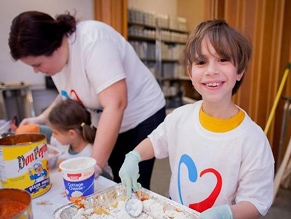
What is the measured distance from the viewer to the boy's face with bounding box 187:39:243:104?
0.68 meters

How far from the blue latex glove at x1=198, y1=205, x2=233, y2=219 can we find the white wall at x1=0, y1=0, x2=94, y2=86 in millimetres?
2759

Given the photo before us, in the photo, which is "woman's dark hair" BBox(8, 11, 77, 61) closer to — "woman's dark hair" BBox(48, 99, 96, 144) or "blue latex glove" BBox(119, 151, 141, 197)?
"woman's dark hair" BBox(48, 99, 96, 144)

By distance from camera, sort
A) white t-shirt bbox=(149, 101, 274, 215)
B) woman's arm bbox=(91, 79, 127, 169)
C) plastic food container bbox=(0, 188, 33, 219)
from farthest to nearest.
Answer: woman's arm bbox=(91, 79, 127, 169), white t-shirt bbox=(149, 101, 274, 215), plastic food container bbox=(0, 188, 33, 219)

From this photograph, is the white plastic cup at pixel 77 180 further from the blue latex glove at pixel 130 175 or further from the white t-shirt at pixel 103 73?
the white t-shirt at pixel 103 73

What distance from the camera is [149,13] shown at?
4.13 m

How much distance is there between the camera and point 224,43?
2.27 ft

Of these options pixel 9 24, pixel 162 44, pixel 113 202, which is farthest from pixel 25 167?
pixel 162 44

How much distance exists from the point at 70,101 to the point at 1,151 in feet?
2.04

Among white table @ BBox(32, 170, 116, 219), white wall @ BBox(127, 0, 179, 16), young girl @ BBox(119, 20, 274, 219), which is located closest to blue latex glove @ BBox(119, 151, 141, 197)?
young girl @ BBox(119, 20, 274, 219)

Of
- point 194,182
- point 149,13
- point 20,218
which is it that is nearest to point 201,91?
point 194,182

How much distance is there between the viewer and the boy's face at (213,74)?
2.24ft

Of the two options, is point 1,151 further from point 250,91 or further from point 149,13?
point 149,13

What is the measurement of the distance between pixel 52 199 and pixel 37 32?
2.04ft

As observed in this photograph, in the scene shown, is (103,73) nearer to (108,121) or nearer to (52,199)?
(108,121)
